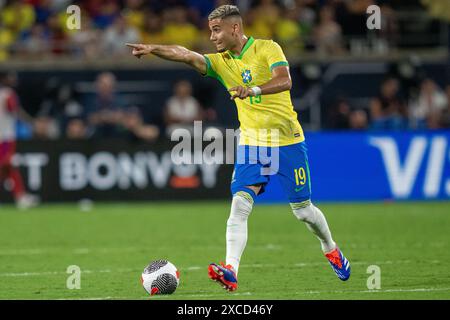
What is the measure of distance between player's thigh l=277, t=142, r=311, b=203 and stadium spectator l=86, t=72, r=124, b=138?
10761 mm

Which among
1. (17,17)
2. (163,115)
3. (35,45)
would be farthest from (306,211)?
(17,17)

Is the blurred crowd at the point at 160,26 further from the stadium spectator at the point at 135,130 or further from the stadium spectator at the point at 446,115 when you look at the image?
the stadium spectator at the point at 135,130

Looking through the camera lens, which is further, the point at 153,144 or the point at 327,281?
the point at 153,144

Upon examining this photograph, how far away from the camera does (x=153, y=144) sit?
1964cm

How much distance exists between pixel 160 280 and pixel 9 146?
10.7m

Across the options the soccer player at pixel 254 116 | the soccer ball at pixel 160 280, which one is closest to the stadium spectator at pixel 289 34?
the soccer player at pixel 254 116

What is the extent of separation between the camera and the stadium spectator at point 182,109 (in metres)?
20.7

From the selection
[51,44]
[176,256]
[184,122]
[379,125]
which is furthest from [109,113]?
[176,256]

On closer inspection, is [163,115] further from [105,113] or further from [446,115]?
[446,115]

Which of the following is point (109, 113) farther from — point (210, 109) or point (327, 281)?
point (327, 281)

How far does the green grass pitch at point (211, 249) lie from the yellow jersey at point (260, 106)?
1.38 meters

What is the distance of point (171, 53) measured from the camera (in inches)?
386
